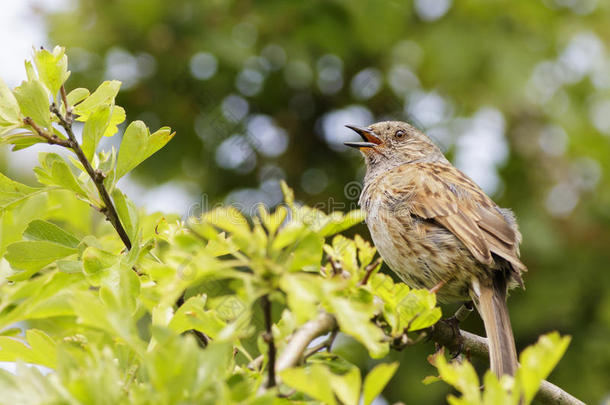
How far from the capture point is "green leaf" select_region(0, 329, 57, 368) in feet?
6.06

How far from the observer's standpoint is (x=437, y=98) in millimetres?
7609

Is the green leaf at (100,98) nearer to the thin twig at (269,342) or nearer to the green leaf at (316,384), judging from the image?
the thin twig at (269,342)

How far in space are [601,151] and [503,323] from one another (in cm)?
500

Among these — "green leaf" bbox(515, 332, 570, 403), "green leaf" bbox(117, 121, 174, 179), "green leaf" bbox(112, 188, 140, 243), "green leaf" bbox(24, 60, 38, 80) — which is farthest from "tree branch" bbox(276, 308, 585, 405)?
"green leaf" bbox(24, 60, 38, 80)

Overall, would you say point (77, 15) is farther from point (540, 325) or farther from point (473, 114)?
point (540, 325)

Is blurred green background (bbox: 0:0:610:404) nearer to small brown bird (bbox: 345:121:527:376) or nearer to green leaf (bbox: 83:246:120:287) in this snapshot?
small brown bird (bbox: 345:121:527:376)

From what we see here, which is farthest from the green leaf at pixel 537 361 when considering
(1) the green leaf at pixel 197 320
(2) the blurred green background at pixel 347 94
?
(2) the blurred green background at pixel 347 94

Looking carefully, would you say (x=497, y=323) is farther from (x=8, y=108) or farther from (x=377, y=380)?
(x=8, y=108)

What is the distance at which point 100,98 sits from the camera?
85.1 inches

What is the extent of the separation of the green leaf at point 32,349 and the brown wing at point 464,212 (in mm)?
2641

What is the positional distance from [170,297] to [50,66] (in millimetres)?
935

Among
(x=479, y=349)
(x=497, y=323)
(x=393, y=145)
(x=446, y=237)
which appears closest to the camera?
Result: (x=479, y=349)

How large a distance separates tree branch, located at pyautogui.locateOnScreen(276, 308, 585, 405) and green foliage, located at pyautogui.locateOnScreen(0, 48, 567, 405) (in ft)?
0.11

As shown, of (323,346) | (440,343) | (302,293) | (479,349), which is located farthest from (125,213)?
(479,349)
